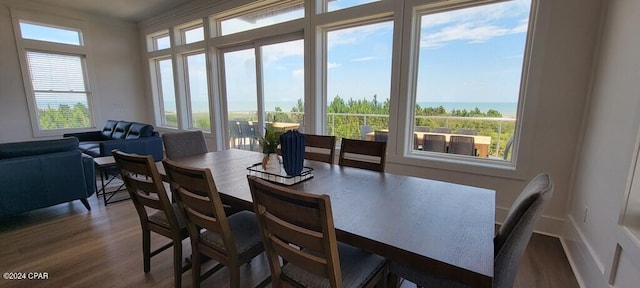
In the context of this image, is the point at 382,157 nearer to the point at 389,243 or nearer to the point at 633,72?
the point at 389,243

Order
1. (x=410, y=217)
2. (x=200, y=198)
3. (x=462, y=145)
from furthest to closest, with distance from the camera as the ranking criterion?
(x=462, y=145)
(x=200, y=198)
(x=410, y=217)

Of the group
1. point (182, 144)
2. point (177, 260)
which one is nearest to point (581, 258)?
point (177, 260)

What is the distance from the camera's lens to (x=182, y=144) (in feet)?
7.67

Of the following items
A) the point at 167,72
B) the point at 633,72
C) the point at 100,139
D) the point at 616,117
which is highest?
the point at 167,72

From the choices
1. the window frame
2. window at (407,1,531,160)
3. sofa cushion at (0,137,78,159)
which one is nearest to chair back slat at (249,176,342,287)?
A: the window frame

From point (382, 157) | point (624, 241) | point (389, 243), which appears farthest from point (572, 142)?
point (389, 243)

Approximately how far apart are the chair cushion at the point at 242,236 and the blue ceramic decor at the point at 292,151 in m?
0.40

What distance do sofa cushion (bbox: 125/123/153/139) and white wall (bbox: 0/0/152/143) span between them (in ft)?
5.92

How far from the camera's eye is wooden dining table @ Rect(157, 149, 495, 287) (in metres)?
0.85

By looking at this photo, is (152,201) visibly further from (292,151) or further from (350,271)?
(350,271)

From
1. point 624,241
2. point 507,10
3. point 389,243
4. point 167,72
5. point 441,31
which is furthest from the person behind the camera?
point 167,72

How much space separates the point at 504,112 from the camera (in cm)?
256

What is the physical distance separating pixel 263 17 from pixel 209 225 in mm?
3534

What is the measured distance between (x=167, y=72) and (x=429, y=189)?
243 inches
